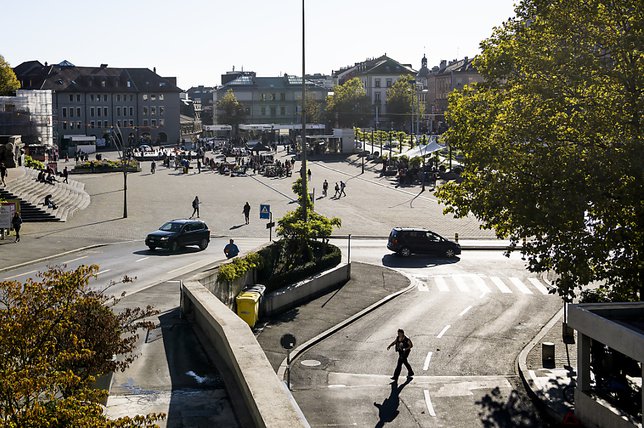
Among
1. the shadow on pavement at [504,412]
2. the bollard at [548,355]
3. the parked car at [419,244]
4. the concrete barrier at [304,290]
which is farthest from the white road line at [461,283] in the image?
the shadow on pavement at [504,412]

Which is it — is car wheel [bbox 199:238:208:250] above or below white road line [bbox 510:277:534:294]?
above

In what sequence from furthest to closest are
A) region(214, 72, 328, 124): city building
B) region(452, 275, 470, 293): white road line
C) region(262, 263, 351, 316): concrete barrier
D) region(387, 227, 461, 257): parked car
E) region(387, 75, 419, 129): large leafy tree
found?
region(214, 72, 328, 124): city building < region(387, 75, 419, 129): large leafy tree < region(387, 227, 461, 257): parked car < region(452, 275, 470, 293): white road line < region(262, 263, 351, 316): concrete barrier

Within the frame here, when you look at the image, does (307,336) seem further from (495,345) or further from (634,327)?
(634,327)

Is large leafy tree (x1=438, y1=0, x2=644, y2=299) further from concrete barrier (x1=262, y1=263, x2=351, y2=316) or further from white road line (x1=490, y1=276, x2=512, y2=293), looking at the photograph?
white road line (x1=490, y1=276, x2=512, y2=293)

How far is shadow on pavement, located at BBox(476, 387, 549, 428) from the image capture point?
61.5ft

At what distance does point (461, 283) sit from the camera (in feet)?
117

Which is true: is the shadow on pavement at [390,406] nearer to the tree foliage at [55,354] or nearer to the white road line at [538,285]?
the tree foliage at [55,354]

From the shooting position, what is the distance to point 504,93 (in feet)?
82.8

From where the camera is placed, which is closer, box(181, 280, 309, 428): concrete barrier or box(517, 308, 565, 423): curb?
box(181, 280, 309, 428): concrete barrier

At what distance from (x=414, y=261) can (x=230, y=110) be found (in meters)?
114

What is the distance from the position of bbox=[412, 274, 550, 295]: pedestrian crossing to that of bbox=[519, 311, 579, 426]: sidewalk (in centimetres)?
720

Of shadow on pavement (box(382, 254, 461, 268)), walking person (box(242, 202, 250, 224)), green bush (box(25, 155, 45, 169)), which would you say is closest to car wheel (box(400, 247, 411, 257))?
shadow on pavement (box(382, 254, 461, 268))

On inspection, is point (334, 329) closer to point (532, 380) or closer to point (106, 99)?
point (532, 380)

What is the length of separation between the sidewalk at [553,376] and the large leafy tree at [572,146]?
2.03 meters
